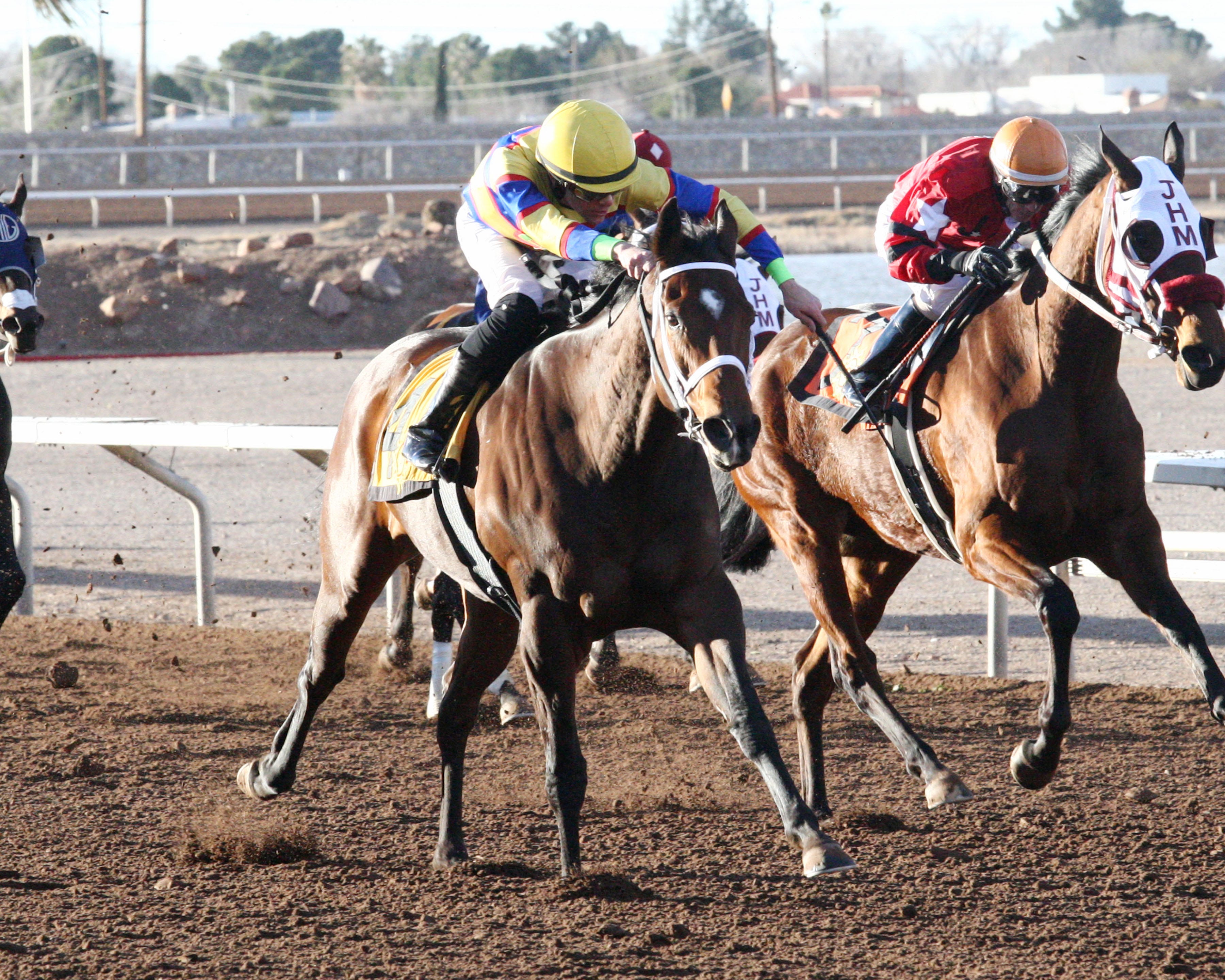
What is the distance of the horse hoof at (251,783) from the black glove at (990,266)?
9.07 feet

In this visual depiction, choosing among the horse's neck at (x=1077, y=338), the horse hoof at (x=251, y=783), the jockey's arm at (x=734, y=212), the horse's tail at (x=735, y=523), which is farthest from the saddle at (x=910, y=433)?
the horse hoof at (x=251, y=783)

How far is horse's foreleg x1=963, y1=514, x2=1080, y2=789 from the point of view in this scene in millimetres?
4328

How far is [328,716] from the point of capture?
643 centimetres

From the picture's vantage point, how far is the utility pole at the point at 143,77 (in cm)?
3034

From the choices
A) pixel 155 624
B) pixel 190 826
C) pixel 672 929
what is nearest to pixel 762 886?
pixel 672 929

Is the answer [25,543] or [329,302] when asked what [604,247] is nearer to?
[25,543]

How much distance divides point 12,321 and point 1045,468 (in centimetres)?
360

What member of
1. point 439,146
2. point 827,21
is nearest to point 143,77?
point 439,146

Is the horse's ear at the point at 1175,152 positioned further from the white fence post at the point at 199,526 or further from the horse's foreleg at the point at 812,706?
the white fence post at the point at 199,526

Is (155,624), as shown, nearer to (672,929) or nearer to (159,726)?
(159,726)

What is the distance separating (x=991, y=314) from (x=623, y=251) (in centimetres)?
163

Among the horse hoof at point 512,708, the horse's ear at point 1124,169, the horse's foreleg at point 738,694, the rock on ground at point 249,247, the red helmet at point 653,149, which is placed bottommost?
the horse hoof at point 512,708

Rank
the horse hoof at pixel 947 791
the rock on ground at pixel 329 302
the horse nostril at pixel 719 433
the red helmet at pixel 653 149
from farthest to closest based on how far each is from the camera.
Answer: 1. the rock on ground at pixel 329 302
2. the red helmet at pixel 653 149
3. the horse hoof at pixel 947 791
4. the horse nostril at pixel 719 433

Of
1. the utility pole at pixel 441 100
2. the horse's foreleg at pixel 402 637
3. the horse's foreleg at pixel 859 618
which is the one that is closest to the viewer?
the horse's foreleg at pixel 859 618
